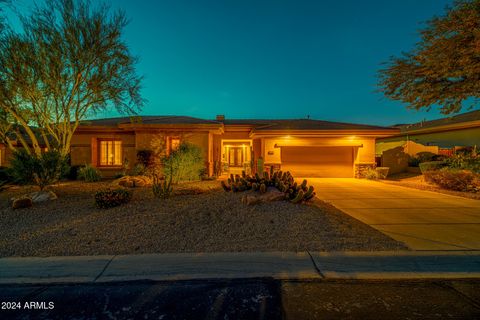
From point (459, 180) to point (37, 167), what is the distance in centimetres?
1586

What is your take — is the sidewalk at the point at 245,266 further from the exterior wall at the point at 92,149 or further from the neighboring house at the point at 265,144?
the exterior wall at the point at 92,149

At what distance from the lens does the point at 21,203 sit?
614 cm

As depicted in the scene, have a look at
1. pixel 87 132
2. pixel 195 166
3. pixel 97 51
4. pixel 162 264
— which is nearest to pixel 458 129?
pixel 195 166

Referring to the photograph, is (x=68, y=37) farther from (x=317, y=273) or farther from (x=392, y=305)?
(x=392, y=305)

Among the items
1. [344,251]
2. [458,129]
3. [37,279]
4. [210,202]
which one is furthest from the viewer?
[458,129]

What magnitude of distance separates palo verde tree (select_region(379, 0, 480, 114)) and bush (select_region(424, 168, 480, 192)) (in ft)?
9.00

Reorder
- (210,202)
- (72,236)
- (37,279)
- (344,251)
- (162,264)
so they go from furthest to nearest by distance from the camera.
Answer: (210,202) → (72,236) → (344,251) → (162,264) → (37,279)

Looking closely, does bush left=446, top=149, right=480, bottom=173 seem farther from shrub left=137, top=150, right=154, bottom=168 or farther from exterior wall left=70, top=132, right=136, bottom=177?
exterior wall left=70, top=132, right=136, bottom=177

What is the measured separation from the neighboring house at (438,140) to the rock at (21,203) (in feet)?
58.9

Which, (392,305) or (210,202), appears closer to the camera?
(392,305)

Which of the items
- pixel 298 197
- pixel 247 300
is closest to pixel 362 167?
pixel 298 197

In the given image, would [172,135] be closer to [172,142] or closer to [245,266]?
[172,142]

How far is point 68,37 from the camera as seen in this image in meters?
7.77

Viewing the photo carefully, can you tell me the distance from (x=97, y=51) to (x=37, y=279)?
26.5ft
